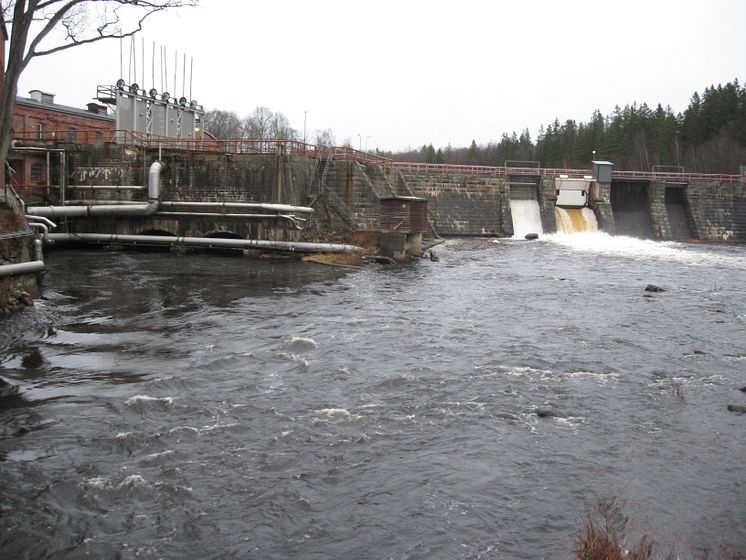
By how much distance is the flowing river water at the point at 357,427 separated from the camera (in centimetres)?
786

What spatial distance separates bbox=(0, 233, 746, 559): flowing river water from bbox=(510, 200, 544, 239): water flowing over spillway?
28791 mm

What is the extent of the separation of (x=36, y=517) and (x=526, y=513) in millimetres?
6138

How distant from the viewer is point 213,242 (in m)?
34.3

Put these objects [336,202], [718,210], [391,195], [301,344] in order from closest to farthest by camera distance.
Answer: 1. [301,344]
2. [336,202]
3. [391,195]
4. [718,210]

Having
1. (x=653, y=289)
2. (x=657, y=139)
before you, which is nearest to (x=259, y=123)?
(x=657, y=139)

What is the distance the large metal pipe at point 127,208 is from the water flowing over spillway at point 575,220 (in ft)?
104

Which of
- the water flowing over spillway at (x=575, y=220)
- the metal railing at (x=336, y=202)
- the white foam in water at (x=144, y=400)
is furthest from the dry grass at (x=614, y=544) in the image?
the water flowing over spillway at (x=575, y=220)

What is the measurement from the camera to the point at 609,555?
275 inches

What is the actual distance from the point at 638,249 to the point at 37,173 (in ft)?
126

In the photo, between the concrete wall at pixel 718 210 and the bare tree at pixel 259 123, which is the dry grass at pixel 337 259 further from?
the bare tree at pixel 259 123

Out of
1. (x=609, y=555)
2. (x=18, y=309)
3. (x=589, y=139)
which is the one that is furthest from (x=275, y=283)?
(x=589, y=139)

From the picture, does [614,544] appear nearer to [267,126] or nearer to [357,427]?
[357,427]

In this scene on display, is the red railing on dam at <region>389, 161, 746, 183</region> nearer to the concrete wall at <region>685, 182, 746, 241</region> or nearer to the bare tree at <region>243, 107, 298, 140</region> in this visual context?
the concrete wall at <region>685, 182, 746, 241</region>

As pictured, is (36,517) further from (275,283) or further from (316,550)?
(275,283)
